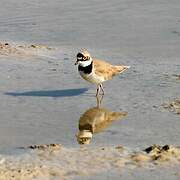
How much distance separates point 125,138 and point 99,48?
18.7 feet

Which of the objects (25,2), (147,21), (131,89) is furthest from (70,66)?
(25,2)

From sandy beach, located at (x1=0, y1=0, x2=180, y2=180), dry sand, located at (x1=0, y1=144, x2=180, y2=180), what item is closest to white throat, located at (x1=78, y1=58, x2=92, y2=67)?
sandy beach, located at (x1=0, y1=0, x2=180, y2=180)

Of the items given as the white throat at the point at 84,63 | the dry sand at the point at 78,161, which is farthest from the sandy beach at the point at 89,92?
the white throat at the point at 84,63

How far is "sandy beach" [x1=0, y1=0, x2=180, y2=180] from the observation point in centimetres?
688

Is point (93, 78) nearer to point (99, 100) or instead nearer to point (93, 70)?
point (93, 70)

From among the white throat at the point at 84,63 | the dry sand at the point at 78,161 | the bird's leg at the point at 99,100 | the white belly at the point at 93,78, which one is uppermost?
the white throat at the point at 84,63

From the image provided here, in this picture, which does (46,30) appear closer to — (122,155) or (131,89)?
(131,89)

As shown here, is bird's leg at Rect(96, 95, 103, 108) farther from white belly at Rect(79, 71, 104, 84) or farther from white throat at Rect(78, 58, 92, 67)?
white throat at Rect(78, 58, 92, 67)

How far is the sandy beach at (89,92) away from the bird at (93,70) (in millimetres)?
232

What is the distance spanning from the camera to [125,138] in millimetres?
7738

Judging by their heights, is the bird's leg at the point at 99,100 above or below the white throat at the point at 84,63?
below

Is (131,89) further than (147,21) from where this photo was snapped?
No

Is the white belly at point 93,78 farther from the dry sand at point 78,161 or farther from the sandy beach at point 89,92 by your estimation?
the dry sand at point 78,161

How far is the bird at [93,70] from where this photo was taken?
31.0ft
